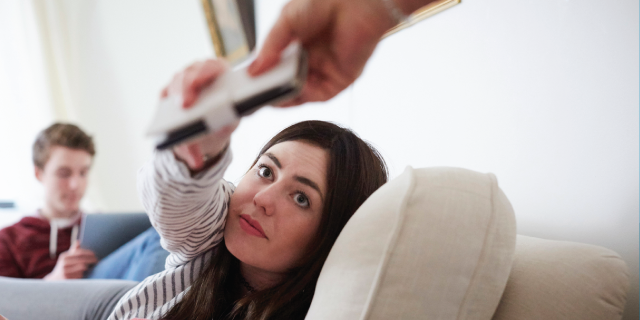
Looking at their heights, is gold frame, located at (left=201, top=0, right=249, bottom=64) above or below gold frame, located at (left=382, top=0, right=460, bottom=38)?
above

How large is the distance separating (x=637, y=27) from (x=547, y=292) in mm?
411

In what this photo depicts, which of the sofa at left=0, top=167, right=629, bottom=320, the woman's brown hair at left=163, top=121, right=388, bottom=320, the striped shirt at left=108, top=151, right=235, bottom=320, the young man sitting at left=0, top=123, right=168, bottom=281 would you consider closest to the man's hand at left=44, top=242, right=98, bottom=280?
the young man sitting at left=0, top=123, right=168, bottom=281

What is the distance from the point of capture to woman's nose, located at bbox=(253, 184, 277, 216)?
68cm

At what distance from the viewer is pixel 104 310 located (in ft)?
2.73

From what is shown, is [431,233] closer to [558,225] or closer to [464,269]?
[464,269]

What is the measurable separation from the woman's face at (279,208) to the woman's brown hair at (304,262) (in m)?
0.02

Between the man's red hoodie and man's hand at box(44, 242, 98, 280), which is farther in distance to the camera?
the man's red hoodie

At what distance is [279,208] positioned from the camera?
69cm

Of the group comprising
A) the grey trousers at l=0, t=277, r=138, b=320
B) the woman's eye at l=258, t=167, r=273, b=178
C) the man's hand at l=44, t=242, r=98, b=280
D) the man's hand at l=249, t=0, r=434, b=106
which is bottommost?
the man's hand at l=44, t=242, r=98, b=280

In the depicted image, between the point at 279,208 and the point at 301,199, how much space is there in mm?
55

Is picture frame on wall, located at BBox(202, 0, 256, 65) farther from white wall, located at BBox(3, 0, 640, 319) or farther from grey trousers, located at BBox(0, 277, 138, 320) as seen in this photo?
grey trousers, located at BBox(0, 277, 138, 320)

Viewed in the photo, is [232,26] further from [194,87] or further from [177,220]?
[194,87]

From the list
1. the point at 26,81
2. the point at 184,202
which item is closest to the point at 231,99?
the point at 184,202

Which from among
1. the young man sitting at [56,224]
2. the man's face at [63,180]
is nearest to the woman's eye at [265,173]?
the young man sitting at [56,224]
